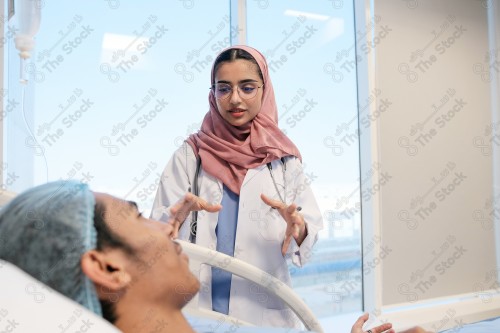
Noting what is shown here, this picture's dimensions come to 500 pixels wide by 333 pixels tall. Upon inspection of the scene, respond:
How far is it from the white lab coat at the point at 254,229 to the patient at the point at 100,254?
51 cm

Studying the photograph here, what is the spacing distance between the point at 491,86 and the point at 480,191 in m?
0.81

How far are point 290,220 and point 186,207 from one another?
0.31 meters

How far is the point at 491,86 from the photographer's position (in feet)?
11.3

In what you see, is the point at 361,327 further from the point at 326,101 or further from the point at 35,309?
the point at 326,101

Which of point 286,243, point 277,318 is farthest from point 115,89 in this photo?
point 277,318

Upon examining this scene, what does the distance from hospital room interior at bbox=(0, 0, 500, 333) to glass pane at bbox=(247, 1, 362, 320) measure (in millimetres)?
10

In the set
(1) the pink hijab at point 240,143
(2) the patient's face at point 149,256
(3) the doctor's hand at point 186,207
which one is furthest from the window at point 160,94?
(2) the patient's face at point 149,256

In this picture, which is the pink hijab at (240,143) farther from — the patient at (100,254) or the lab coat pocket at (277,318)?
the patient at (100,254)

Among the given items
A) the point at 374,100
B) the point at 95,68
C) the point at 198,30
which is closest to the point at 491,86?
the point at 374,100

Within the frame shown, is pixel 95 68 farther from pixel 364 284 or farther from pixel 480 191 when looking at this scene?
pixel 480 191

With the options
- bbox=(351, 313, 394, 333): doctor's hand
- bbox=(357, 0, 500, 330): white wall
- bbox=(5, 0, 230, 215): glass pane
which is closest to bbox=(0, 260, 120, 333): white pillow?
bbox=(351, 313, 394, 333): doctor's hand

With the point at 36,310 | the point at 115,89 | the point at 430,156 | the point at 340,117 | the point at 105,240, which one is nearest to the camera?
the point at 36,310

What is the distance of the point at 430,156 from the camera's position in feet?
10.1

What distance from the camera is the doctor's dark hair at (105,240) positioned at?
0.79m
